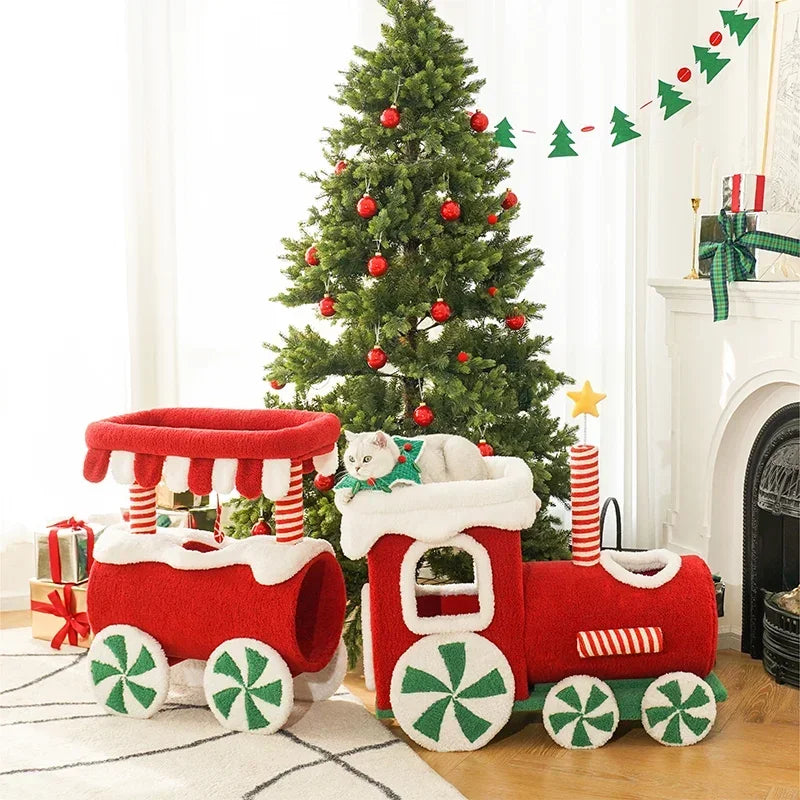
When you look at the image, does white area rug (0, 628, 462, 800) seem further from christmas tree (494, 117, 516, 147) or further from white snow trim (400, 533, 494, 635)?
christmas tree (494, 117, 516, 147)

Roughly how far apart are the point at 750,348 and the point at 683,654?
104cm

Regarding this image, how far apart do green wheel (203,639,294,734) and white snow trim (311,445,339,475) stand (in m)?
0.44

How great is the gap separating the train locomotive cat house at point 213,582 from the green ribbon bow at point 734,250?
4.04 feet

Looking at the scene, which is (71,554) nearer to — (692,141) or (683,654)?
(683,654)

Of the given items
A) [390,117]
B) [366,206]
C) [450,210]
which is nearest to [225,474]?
[366,206]

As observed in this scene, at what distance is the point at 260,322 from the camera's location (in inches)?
156

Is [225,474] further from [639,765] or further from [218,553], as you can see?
[639,765]

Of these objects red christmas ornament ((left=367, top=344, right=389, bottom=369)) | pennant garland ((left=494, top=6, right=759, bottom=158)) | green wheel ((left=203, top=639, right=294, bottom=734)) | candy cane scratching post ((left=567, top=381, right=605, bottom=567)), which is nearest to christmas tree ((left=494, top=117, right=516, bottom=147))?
pennant garland ((left=494, top=6, right=759, bottom=158))

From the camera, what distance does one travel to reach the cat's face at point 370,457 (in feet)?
8.09

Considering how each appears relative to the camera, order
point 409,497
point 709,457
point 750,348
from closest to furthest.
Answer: point 409,497, point 750,348, point 709,457

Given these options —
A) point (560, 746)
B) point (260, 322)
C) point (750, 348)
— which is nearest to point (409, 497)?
point (560, 746)

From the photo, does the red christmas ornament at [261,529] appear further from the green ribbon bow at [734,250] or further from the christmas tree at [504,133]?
the christmas tree at [504,133]

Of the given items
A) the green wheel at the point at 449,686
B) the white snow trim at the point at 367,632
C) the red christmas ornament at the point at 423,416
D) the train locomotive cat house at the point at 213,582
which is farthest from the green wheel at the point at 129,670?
the red christmas ornament at the point at 423,416

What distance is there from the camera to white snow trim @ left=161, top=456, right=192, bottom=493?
257 centimetres
